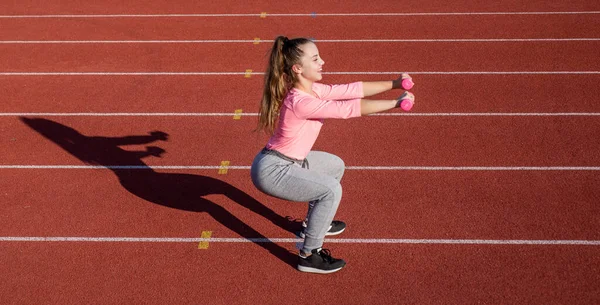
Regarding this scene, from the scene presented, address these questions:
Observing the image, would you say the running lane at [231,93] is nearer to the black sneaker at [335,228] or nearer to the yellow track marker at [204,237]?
the yellow track marker at [204,237]

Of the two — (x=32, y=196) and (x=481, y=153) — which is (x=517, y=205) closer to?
(x=481, y=153)

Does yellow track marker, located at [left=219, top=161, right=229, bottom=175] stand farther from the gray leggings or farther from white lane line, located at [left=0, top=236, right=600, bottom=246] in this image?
the gray leggings

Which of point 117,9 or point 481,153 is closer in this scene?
point 481,153

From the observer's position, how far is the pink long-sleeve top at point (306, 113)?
3.99 metres

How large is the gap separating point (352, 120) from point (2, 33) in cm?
603

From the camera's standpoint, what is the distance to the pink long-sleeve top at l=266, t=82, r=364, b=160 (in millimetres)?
3988

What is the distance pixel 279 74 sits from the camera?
13.6 ft

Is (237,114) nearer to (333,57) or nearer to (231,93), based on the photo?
(231,93)

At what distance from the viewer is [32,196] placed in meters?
5.68

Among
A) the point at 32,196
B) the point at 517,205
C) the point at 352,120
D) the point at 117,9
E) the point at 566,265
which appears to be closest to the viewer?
the point at 566,265

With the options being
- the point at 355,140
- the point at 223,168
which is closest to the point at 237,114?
the point at 223,168

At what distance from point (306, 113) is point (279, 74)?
0.33m

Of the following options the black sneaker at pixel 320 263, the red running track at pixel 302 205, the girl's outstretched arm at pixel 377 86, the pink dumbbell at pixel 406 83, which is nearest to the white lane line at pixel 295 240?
the red running track at pixel 302 205

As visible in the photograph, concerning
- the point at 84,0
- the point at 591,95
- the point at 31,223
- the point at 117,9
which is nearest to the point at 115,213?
the point at 31,223
